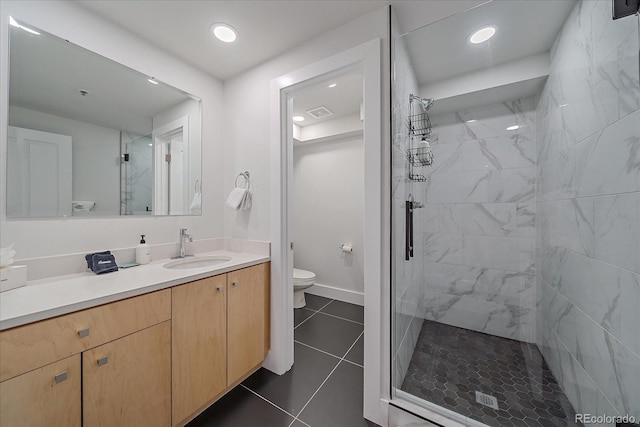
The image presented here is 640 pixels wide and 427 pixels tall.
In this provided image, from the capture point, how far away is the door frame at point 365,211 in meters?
1.27

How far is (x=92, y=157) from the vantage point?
1.31m

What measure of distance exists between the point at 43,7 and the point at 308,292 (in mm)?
3305

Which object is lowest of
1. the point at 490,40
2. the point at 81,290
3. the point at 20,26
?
the point at 81,290

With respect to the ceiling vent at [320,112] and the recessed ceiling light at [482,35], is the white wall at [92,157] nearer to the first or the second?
the ceiling vent at [320,112]

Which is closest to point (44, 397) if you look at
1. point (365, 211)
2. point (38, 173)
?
point (38, 173)

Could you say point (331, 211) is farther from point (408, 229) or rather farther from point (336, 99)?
point (408, 229)

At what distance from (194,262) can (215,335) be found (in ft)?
1.96

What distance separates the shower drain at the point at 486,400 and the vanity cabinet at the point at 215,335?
1.39 metres

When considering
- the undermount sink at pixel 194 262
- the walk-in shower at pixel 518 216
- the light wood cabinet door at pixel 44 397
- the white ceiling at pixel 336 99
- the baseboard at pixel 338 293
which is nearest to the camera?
the light wood cabinet door at pixel 44 397

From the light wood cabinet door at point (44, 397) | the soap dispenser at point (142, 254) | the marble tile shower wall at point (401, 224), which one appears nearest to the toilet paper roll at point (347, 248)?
the marble tile shower wall at point (401, 224)

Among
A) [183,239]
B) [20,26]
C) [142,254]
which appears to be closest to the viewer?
[20,26]

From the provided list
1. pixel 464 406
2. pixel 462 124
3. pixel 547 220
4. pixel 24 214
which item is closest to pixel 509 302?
pixel 547 220

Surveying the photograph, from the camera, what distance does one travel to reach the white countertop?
0.74m

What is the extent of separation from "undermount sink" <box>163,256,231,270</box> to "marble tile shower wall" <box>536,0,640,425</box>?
207 centimetres
